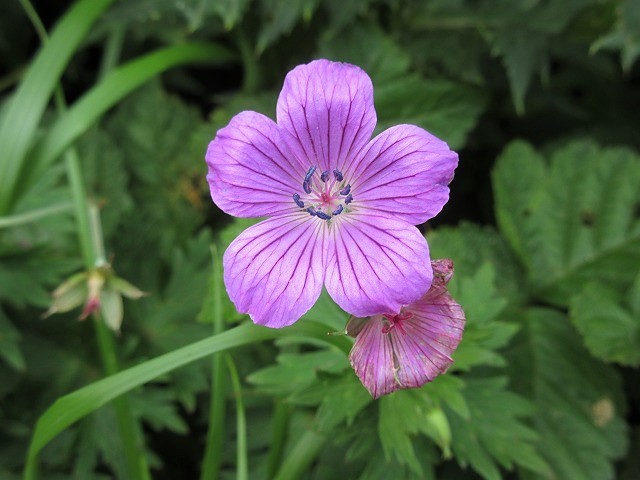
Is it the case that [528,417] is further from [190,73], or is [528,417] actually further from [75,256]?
[190,73]

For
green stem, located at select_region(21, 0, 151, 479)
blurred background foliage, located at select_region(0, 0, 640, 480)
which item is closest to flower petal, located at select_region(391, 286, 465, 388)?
blurred background foliage, located at select_region(0, 0, 640, 480)

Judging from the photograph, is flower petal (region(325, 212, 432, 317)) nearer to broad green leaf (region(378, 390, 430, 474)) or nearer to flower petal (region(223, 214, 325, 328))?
flower petal (region(223, 214, 325, 328))

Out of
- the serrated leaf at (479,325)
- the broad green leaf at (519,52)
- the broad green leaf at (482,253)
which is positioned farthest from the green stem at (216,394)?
the broad green leaf at (519,52)

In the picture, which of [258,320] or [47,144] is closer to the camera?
[258,320]

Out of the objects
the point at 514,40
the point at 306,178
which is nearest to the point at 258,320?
the point at 306,178

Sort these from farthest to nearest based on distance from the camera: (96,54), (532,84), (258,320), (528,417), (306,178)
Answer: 1. (96,54)
2. (532,84)
3. (528,417)
4. (306,178)
5. (258,320)

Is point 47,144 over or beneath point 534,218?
over
